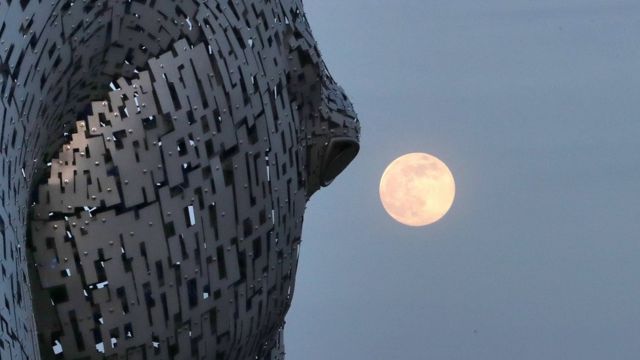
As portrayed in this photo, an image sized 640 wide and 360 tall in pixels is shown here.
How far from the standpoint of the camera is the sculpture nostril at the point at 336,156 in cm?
1211

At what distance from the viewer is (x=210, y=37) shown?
10219mm

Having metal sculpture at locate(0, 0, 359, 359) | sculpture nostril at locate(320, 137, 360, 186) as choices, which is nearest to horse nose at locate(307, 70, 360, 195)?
sculpture nostril at locate(320, 137, 360, 186)

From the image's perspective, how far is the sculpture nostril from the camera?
12109mm

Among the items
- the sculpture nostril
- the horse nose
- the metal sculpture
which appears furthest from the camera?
the sculpture nostril

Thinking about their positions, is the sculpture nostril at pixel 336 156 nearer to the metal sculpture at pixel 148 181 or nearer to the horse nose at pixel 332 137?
the horse nose at pixel 332 137

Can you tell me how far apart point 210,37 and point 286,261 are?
2.06 meters

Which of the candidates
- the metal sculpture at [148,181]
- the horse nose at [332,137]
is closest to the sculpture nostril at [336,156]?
the horse nose at [332,137]

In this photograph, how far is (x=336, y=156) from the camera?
12250 mm

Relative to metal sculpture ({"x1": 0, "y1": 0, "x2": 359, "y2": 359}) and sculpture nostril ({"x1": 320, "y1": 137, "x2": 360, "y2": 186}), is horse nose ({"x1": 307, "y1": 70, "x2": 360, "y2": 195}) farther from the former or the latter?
metal sculpture ({"x1": 0, "y1": 0, "x2": 359, "y2": 359})

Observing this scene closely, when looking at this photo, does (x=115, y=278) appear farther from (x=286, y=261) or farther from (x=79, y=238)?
(x=286, y=261)

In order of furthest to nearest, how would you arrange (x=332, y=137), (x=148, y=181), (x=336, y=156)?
(x=336, y=156)
(x=332, y=137)
(x=148, y=181)

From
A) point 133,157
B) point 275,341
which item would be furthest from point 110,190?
point 275,341

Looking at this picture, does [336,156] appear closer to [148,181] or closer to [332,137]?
[332,137]

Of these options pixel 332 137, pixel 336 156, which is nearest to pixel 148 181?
pixel 332 137
